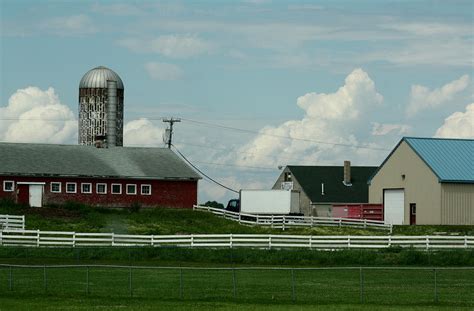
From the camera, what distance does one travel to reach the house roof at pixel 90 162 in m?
85.1

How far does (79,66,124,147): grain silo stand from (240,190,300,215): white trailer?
629 inches

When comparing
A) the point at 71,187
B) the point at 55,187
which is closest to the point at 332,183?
the point at 71,187

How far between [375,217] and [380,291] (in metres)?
46.8

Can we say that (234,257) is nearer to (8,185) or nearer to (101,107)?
(8,185)

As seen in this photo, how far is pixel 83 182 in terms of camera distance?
8569 cm

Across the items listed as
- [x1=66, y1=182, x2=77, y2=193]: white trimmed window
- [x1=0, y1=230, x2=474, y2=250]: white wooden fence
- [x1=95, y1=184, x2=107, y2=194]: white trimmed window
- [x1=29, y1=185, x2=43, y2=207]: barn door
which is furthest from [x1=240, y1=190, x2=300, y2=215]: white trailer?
[x1=0, y1=230, x2=474, y2=250]: white wooden fence

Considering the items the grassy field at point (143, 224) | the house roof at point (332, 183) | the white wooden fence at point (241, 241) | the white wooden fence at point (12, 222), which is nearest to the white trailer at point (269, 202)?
the grassy field at point (143, 224)

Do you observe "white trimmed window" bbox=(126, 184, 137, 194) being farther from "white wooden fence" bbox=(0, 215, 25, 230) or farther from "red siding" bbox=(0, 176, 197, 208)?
"white wooden fence" bbox=(0, 215, 25, 230)

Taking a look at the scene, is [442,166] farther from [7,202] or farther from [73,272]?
[73,272]

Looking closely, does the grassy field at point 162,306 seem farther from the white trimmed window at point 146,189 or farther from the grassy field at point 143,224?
the white trimmed window at point 146,189

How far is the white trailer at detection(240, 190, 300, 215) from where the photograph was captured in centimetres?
8881

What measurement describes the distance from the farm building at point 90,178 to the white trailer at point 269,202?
177 inches

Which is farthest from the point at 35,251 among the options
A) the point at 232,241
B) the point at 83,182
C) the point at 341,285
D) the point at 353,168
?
the point at 353,168

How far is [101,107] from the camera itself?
331ft
